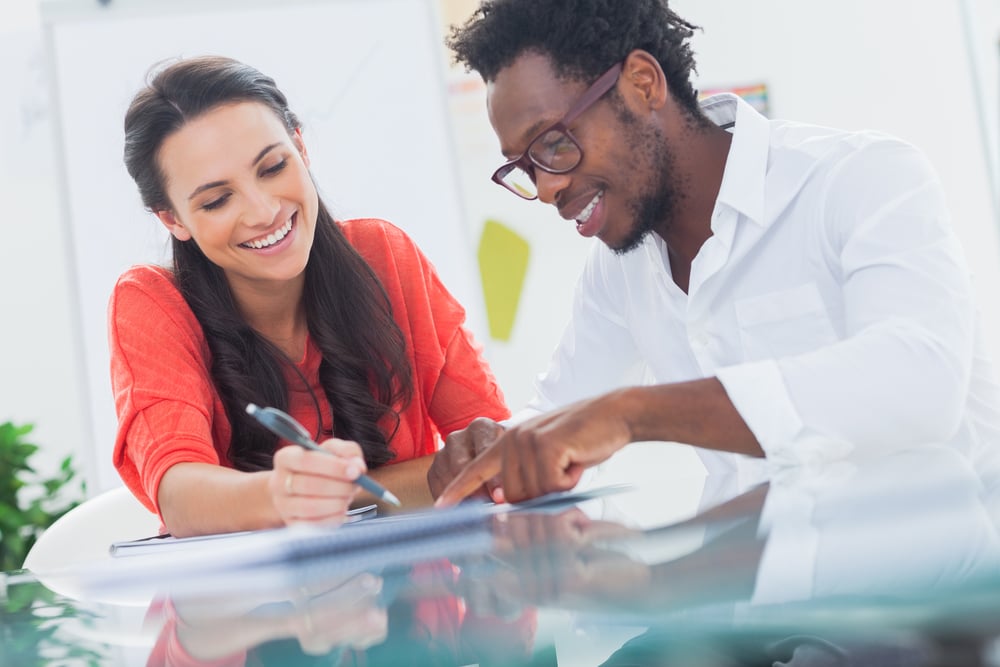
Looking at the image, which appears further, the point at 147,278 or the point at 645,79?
the point at 147,278

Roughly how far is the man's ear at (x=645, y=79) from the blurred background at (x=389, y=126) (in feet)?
4.75

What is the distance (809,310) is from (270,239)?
80 centimetres

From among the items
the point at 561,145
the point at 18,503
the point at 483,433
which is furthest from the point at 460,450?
the point at 18,503

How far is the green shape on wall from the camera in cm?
358

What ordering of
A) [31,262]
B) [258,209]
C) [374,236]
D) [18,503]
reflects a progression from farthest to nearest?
[31,262] → [18,503] → [374,236] → [258,209]

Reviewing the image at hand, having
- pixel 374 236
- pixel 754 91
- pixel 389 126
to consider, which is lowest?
pixel 374 236

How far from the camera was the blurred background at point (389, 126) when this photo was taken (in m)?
2.71

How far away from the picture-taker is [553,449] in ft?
3.03

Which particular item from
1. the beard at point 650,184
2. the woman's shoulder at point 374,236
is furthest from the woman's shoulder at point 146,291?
the beard at point 650,184

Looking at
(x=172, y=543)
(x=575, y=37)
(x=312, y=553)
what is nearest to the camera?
(x=312, y=553)

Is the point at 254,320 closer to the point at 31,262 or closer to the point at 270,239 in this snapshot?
the point at 270,239

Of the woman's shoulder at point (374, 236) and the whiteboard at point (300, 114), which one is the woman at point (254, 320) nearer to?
the woman's shoulder at point (374, 236)

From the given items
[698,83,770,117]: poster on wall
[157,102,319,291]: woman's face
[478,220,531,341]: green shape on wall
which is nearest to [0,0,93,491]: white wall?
[478,220,531,341]: green shape on wall

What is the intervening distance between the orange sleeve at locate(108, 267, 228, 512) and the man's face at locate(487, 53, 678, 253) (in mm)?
559
